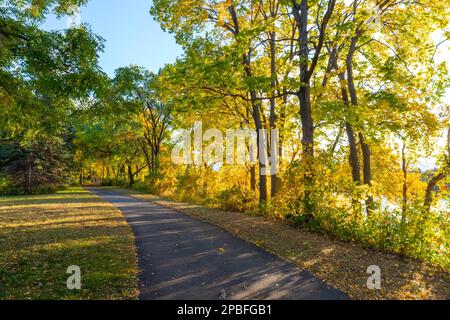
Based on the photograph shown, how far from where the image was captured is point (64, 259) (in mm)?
7211

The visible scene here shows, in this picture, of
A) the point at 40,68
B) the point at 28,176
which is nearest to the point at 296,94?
the point at 40,68

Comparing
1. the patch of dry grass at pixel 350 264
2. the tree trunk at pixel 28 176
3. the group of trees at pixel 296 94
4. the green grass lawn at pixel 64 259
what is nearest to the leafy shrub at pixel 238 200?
the group of trees at pixel 296 94

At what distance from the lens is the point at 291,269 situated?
6586 mm

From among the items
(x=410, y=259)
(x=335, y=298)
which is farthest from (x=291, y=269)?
(x=410, y=259)

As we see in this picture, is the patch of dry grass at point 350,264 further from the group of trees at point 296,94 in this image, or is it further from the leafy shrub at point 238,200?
the leafy shrub at point 238,200

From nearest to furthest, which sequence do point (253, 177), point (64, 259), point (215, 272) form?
point (215, 272) < point (64, 259) < point (253, 177)

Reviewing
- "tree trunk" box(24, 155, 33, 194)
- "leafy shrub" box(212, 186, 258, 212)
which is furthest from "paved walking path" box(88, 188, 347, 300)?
"tree trunk" box(24, 155, 33, 194)

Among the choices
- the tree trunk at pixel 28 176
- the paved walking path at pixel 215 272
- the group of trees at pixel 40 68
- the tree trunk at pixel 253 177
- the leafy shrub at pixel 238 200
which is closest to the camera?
the paved walking path at pixel 215 272

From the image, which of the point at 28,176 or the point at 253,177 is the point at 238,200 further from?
the point at 28,176

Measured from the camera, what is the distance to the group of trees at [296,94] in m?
7.78

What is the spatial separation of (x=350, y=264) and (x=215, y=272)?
310cm

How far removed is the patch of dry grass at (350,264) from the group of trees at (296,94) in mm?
724

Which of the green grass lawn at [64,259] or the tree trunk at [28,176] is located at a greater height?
the tree trunk at [28,176]
